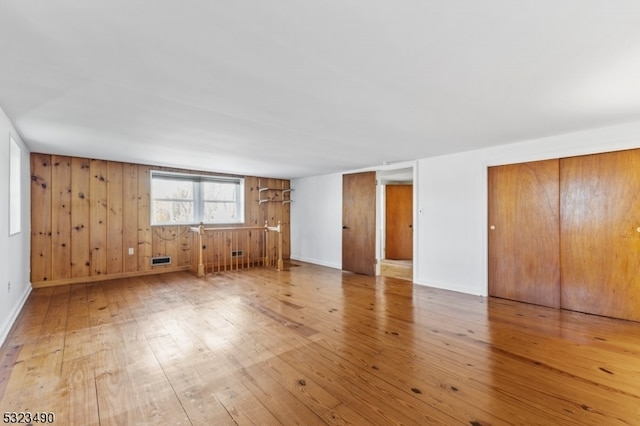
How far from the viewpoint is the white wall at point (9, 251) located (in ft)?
8.96

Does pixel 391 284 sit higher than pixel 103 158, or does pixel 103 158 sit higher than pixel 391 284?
pixel 103 158

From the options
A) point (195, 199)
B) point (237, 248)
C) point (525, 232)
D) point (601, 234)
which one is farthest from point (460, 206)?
point (195, 199)

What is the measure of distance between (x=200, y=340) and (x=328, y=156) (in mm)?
3221

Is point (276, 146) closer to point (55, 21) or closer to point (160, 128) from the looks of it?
point (160, 128)

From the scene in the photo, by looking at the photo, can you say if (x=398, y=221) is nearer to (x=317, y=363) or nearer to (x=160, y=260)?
(x=160, y=260)

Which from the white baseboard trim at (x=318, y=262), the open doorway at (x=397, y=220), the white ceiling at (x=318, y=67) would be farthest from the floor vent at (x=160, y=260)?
the open doorway at (x=397, y=220)

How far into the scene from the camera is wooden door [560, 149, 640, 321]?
10.5ft

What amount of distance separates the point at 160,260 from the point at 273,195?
3066 millimetres

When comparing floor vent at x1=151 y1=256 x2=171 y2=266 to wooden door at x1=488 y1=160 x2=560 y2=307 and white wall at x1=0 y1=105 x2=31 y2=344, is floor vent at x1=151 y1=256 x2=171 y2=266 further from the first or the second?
wooden door at x1=488 y1=160 x2=560 y2=307

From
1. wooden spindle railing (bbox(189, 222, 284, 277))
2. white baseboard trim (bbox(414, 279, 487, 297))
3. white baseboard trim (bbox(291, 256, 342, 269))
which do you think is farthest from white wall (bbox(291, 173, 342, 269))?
white baseboard trim (bbox(414, 279, 487, 297))

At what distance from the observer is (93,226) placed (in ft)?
16.6

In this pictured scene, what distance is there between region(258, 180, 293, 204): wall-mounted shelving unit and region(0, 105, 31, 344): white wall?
421cm

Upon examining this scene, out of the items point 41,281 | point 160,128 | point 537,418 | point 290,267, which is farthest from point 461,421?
point 41,281

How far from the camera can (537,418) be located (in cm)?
164
